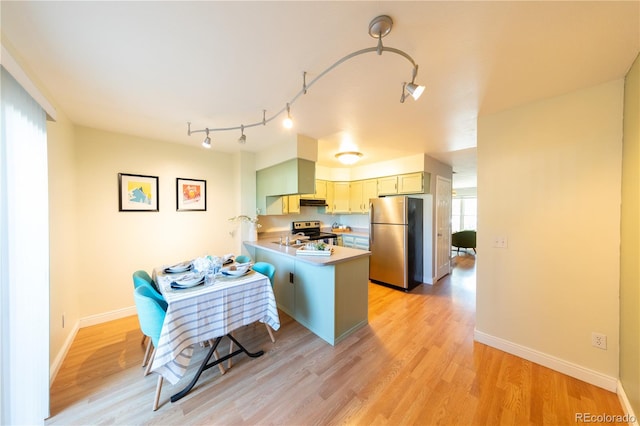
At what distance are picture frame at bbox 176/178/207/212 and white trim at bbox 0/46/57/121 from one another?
177 centimetres

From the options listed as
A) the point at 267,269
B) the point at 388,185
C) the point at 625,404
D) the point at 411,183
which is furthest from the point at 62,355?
the point at 411,183

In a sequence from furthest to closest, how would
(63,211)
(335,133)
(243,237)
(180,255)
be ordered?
(243,237), (180,255), (335,133), (63,211)

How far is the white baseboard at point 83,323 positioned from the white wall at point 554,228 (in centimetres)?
414

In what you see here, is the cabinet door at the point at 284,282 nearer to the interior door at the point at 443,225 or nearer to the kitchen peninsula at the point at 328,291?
the kitchen peninsula at the point at 328,291

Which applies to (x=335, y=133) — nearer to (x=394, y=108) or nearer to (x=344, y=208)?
(x=394, y=108)

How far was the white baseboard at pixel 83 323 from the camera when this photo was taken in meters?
1.96

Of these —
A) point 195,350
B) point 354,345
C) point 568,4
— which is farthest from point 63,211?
point 568,4

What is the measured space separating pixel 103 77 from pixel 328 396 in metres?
3.03

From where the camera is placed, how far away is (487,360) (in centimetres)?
210

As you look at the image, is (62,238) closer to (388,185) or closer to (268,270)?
(268,270)

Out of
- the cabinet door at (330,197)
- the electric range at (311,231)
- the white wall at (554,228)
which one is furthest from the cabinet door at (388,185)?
the white wall at (554,228)

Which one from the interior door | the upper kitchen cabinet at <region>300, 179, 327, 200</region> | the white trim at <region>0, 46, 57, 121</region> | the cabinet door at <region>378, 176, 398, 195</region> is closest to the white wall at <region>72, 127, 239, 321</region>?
the white trim at <region>0, 46, 57, 121</region>

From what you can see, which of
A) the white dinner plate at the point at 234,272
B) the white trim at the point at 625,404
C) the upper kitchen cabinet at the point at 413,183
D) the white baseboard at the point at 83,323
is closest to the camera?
the white trim at the point at 625,404

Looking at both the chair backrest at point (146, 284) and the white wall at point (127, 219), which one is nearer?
the chair backrest at point (146, 284)
